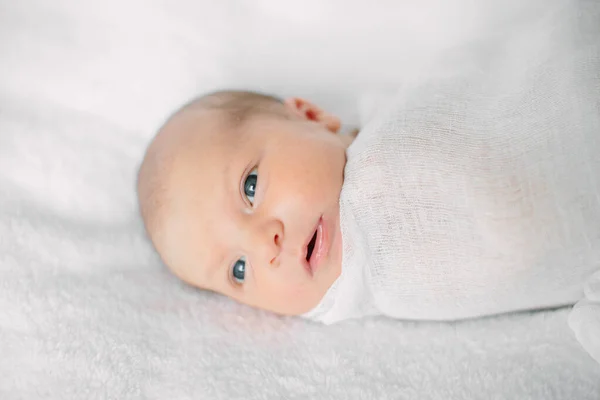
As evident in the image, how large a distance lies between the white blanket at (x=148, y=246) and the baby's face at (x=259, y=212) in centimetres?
9

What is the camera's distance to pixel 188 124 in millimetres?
1199

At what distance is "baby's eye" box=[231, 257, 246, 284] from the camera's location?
44.8 inches

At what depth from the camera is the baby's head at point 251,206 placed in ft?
3.49

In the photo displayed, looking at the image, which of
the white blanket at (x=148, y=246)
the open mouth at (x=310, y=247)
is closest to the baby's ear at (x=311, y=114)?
the white blanket at (x=148, y=246)

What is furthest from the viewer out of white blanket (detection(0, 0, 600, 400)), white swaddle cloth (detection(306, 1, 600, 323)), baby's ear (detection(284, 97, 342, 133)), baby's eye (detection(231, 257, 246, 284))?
baby's ear (detection(284, 97, 342, 133))

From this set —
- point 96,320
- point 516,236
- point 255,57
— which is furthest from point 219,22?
point 516,236

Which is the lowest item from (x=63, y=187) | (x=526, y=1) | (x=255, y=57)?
(x=63, y=187)

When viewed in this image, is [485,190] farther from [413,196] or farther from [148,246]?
[148,246]

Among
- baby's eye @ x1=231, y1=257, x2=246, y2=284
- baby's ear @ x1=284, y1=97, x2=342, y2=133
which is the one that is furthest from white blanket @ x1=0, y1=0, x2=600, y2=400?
baby's ear @ x1=284, y1=97, x2=342, y2=133

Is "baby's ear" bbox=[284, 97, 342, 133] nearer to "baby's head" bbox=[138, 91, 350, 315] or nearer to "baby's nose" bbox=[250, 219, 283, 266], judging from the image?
"baby's head" bbox=[138, 91, 350, 315]

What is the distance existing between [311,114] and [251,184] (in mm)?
268

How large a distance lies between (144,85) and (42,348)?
2.02 feet

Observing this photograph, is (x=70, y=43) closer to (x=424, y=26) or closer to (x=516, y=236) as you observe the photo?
(x=424, y=26)

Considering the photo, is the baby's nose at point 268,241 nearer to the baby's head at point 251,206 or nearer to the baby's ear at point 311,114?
the baby's head at point 251,206
